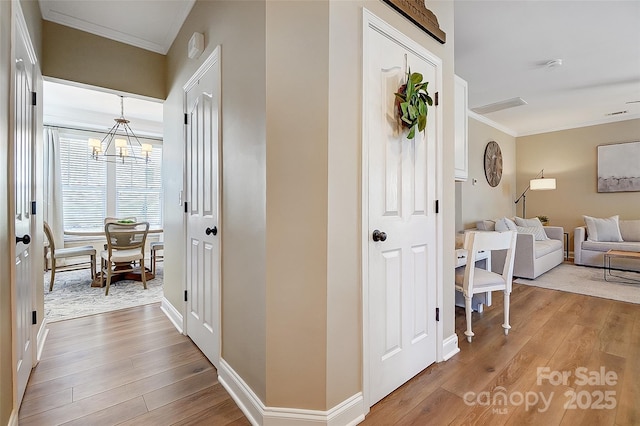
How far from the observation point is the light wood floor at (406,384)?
1.56m

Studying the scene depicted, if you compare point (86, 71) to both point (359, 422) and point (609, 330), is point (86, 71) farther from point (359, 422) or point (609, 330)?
point (609, 330)

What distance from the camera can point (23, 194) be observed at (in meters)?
1.79

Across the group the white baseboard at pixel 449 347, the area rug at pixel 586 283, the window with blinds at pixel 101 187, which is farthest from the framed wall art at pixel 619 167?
the window with blinds at pixel 101 187

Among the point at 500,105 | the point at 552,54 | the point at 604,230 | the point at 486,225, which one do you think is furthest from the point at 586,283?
the point at 552,54

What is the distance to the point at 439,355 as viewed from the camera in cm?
206

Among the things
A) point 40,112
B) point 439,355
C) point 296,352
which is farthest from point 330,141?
point 40,112

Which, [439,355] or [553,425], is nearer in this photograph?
[553,425]

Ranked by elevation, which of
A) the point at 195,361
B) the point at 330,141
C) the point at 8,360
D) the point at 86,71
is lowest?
the point at 195,361

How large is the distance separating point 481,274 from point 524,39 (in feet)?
8.18

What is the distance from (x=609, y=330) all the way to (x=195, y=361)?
11.4 feet

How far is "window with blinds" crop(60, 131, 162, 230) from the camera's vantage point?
17.3ft

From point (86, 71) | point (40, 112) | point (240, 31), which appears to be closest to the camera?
point (240, 31)

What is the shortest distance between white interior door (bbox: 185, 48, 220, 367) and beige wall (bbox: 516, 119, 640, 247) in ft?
23.3

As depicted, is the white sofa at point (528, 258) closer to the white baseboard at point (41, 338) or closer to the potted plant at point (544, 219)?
the potted plant at point (544, 219)
